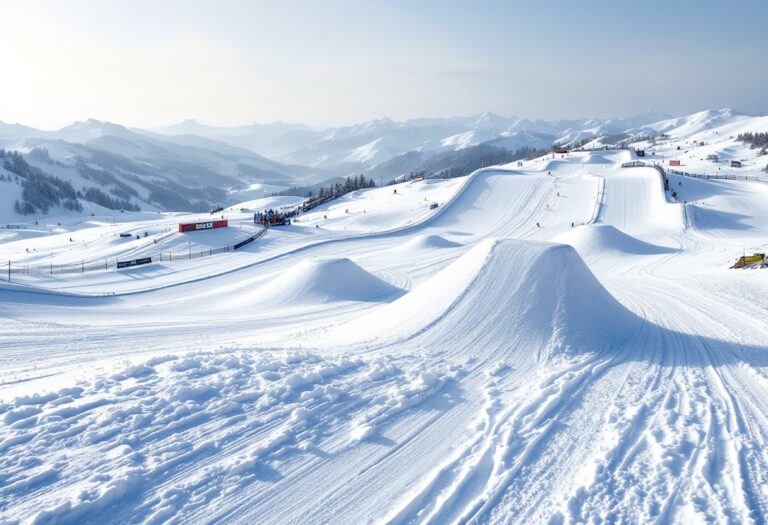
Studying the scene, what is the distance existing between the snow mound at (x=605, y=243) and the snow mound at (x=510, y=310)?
780 inches

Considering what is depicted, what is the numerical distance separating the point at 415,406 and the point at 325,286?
15.3 m

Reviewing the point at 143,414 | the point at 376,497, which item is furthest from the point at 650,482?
the point at 143,414

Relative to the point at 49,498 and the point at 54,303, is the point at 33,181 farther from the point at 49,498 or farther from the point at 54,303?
the point at 49,498

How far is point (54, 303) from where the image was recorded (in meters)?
20.8

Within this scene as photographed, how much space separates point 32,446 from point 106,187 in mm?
202862

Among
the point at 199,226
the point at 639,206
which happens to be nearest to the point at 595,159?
the point at 639,206

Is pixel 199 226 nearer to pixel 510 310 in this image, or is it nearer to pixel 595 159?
pixel 510 310

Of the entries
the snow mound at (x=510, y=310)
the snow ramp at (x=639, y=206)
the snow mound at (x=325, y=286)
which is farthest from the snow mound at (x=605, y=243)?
the snow mound at (x=510, y=310)

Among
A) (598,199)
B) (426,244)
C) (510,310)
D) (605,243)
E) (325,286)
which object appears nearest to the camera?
(510,310)

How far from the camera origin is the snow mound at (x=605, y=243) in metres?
32.2

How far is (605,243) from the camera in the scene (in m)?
32.8

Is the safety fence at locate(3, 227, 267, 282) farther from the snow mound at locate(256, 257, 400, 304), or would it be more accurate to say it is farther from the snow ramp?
the snow ramp

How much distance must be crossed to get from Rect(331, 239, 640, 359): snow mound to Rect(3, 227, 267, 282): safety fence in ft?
92.0

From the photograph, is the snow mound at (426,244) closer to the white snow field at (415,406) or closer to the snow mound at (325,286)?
the snow mound at (325,286)
